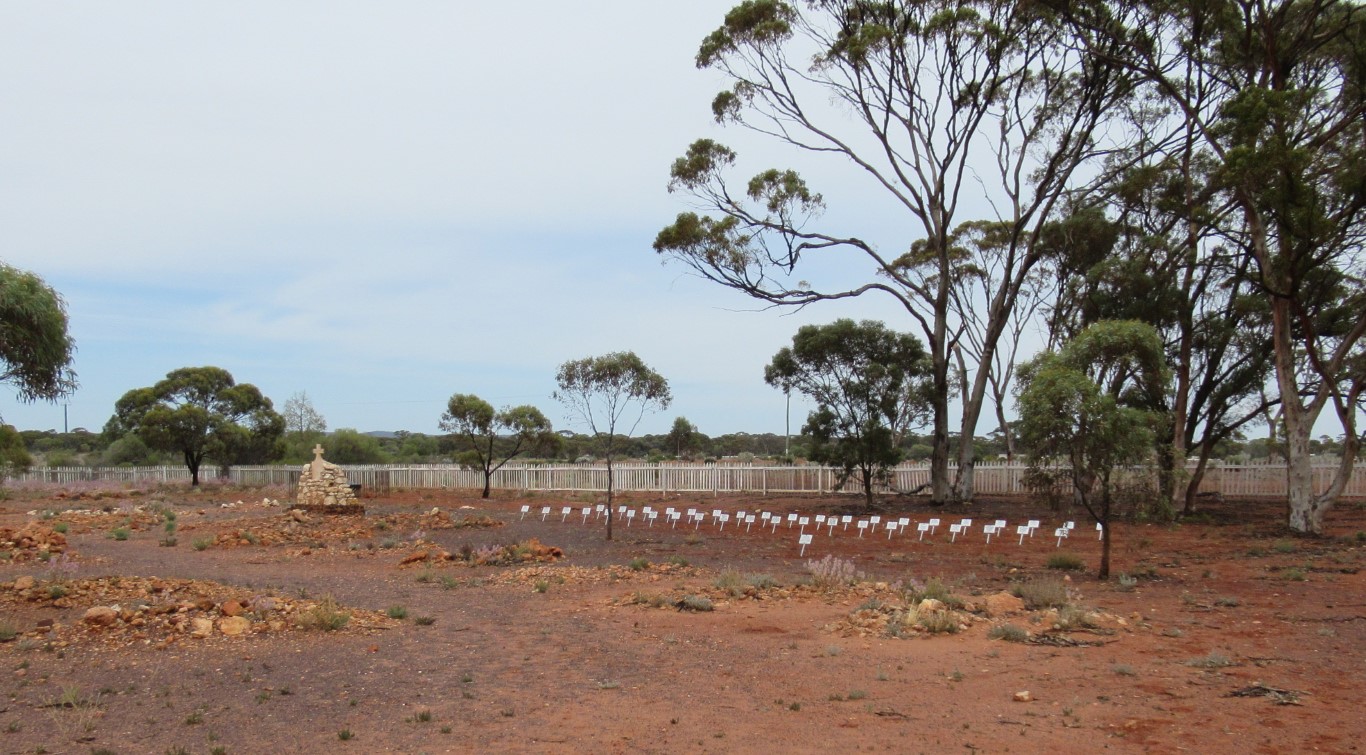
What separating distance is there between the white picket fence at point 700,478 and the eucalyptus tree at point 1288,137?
1325 centimetres

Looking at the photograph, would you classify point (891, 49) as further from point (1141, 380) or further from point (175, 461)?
point (175, 461)

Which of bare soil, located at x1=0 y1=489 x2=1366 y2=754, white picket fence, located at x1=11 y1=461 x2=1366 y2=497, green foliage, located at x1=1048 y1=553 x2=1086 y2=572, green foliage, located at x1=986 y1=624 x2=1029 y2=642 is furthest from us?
white picket fence, located at x1=11 y1=461 x2=1366 y2=497

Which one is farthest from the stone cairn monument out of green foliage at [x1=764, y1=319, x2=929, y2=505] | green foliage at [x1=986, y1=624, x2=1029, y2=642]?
green foliage at [x1=986, y1=624, x2=1029, y2=642]

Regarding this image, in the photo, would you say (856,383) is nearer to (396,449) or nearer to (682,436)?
(682,436)

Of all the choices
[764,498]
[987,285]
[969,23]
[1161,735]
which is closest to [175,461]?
[764,498]

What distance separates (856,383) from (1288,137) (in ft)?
48.2

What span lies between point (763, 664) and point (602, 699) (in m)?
2.17

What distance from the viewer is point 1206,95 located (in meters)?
Result: 26.8

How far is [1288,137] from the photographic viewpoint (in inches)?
858

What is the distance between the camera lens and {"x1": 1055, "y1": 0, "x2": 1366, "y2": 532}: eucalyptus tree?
66.9 ft

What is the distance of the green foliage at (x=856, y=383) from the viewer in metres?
32.8

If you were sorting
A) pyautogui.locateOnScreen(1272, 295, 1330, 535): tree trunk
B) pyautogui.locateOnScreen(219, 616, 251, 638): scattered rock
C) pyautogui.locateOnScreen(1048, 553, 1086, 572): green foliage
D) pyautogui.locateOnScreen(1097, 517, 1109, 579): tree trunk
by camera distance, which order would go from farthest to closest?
pyautogui.locateOnScreen(1272, 295, 1330, 535): tree trunk
pyautogui.locateOnScreen(1048, 553, 1086, 572): green foliage
pyautogui.locateOnScreen(1097, 517, 1109, 579): tree trunk
pyautogui.locateOnScreen(219, 616, 251, 638): scattered rock

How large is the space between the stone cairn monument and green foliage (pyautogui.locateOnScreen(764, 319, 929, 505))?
50.1 ft

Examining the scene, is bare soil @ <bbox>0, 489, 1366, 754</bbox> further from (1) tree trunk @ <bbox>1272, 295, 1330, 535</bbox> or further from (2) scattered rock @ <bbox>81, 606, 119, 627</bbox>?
(1) tree trunk @ <bbox>1272, 295, 1330, 535</bbox>
